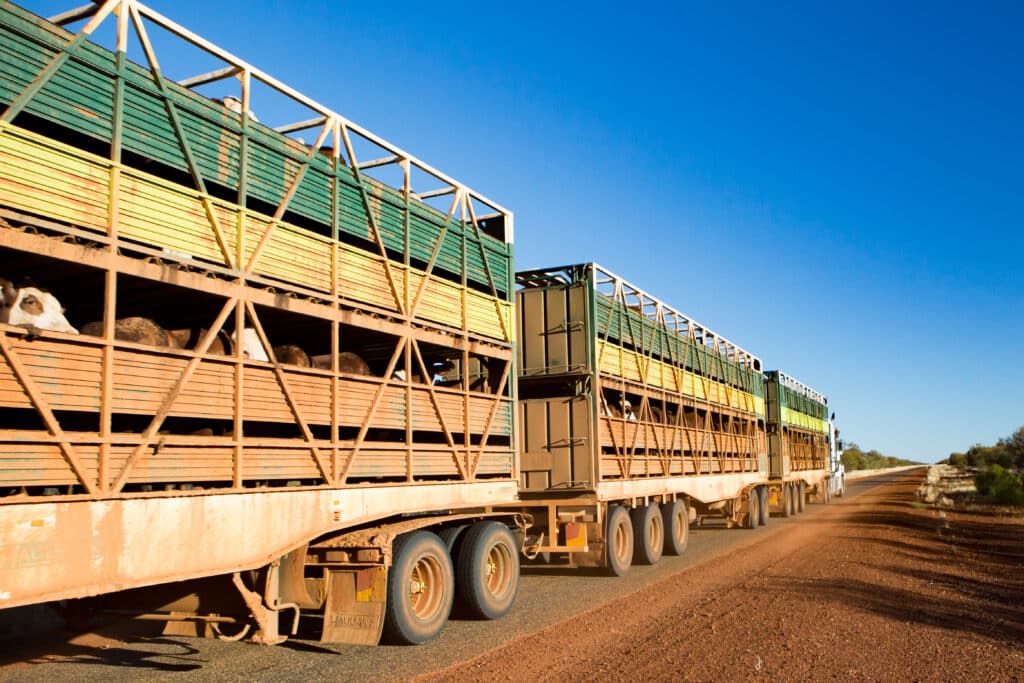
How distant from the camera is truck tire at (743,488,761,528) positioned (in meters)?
23.4

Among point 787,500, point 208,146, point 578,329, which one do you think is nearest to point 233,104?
point 208,146

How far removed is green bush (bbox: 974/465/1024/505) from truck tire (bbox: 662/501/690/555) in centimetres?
1889

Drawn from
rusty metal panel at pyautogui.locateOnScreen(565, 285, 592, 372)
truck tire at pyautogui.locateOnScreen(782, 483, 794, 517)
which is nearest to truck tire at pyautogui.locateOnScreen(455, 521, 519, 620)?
rusty metal panel at pyautogui.locateOnScreen(565, 285, 592, 372)

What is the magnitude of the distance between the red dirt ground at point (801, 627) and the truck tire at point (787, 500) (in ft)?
43.7

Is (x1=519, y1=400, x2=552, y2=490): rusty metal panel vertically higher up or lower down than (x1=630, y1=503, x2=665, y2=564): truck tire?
higher up

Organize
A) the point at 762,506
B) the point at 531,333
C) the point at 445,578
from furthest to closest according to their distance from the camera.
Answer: the point at 762,506
the point at 531,333
the point at 445,578

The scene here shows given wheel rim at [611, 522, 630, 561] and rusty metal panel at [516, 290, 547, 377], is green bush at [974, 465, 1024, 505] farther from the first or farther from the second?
rusty metal panel at [516, 290, 547, 377]

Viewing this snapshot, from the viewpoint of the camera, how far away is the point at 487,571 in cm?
957

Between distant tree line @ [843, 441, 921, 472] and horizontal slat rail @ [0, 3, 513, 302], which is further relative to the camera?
distant tree line @ [843, 441, 921, 472]

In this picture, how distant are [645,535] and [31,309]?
10925 mm

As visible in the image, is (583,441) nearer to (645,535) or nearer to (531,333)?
(531,333)

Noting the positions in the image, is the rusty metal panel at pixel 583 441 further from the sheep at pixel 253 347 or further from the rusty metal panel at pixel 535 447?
the sheep at pixel 253 347

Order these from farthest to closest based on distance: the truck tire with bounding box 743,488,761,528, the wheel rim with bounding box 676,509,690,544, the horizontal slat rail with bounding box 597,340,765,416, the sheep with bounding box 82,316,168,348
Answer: the truck tire with bounding box 743,488,761,528 < the wheel rim with bounding box 676,509,690,544 < the horizontal slat rail with bounding box 597,340,765,416 < the sheep with bounding box 82,316,168,348

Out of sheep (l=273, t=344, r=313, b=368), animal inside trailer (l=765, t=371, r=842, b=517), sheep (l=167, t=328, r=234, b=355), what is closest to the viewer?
sheep (l=167, t=328, r=234, b=355)
